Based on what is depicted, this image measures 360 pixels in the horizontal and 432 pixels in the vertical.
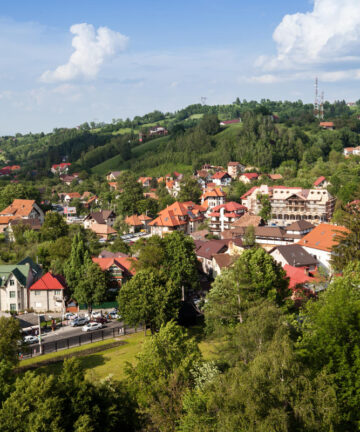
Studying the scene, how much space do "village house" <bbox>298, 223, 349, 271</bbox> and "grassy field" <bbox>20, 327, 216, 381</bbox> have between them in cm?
2099

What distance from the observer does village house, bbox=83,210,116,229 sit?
8656cm

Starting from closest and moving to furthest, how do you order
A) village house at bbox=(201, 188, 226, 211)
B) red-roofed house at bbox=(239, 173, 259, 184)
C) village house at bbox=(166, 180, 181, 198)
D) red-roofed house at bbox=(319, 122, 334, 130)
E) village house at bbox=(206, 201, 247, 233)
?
village house at bbox=(206, 201, 247, 233) → village house at bbox=(201, 188, 226, 211) → red-roofed house at bbox=(239, 173, 259, 184) → village house at bbox=(166, 180, 181, 198) → red-roofed house at bbox=(319, 122, 334, 130)

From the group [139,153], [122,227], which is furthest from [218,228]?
[139,153]

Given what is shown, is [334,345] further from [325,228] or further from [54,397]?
[325,228]

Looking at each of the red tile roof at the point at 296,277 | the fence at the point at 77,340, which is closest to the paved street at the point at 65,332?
the fence at the point at 77,340

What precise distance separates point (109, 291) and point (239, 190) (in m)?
54.6

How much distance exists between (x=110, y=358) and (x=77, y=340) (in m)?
4.31

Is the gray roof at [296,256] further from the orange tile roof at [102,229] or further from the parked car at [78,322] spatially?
the orange tile roof at [102,229]

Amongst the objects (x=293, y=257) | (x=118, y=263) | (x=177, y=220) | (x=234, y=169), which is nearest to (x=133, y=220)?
(x=177, y=220)

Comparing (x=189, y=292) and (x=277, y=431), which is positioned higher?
(x=277, y=431)

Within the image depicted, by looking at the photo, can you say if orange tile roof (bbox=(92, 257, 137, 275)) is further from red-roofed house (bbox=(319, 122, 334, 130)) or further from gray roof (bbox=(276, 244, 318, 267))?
red-roofed house (bbox=(319, 122, 334, 130))

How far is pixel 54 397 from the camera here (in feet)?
60.4

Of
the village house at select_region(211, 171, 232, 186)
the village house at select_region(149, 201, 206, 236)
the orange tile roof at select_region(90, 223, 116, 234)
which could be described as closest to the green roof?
the orange tile roof at select_region(90, 223, 116, 234)

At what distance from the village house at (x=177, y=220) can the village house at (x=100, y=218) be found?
35.0ft
